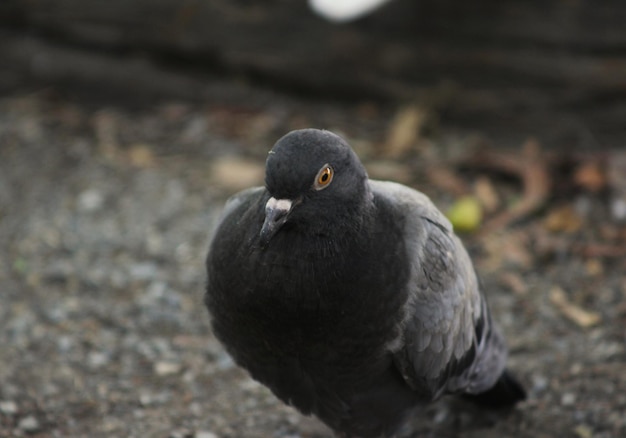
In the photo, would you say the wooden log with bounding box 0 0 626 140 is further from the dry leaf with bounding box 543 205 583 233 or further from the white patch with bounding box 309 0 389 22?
the dry leaf with bounding box 543 205 583 233

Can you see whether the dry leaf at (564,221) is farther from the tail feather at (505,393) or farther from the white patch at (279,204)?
the white patch at (279,204)

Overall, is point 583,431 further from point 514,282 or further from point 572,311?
point 514,282

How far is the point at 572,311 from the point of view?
21.1 ft

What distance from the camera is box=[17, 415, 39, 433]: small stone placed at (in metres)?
5.02

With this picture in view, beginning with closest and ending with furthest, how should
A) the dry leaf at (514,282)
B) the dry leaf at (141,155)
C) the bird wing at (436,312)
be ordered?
the bird wing at (436,312) < the dry leaf at (514,282) < the dry leaf at (141,155)

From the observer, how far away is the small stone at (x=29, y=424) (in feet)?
16.5

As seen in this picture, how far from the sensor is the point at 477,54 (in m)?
8.32

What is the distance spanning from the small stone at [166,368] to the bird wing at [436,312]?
193 cm

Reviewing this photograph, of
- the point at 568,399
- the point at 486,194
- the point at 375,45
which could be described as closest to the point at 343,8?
the point at 375,45

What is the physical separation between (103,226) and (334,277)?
3.83 m

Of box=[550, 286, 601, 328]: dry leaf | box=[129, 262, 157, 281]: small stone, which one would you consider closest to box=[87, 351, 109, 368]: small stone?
box=[129, 262, 157, 281]: small stone

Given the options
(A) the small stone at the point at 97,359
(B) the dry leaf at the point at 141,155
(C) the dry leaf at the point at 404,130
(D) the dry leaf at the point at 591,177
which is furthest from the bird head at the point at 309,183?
(B) the dry leaf at the point at 141,155

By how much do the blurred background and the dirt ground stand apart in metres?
0.02

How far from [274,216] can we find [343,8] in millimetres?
4594
